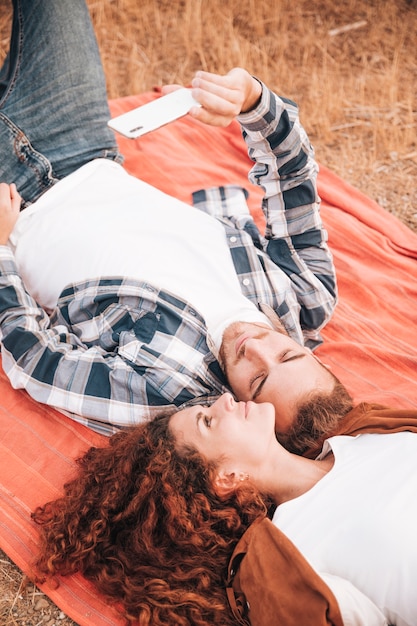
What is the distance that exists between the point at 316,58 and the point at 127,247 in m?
3.12

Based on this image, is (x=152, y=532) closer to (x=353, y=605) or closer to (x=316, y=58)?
(x=353, y=605)

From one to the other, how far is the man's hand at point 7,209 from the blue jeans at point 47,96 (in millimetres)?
105

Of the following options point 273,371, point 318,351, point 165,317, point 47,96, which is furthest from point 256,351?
point 47,96

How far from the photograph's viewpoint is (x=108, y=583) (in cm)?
195

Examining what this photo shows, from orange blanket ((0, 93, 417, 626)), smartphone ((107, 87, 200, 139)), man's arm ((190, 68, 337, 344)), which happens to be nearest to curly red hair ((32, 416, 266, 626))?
orange blanket ((0, 93, 417, 626))

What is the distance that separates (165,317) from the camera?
252 cm

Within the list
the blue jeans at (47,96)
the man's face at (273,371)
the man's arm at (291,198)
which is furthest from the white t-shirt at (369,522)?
the blue jeans at (47,96)

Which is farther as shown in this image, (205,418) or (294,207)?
(294,207)

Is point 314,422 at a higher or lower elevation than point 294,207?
lower

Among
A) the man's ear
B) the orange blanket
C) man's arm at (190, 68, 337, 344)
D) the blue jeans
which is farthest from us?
the blue jeans

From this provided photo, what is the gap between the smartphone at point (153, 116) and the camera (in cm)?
243

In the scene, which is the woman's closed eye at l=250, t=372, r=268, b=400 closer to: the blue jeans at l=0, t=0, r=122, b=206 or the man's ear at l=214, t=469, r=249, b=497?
the man's ear at l=214, t=469, r=249, b=497

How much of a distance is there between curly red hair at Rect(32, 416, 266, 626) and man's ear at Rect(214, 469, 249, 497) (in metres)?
0.02

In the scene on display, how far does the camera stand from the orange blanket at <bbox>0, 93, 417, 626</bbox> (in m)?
2.20
